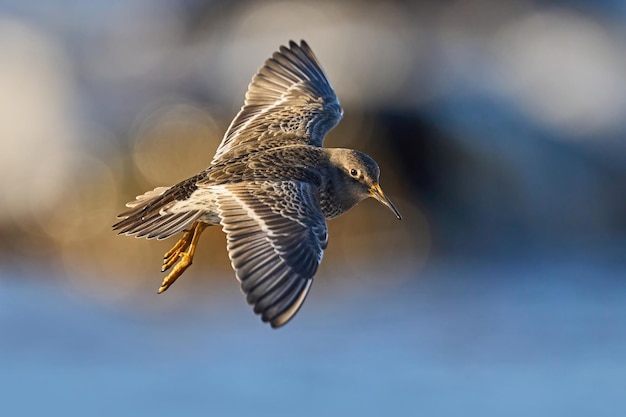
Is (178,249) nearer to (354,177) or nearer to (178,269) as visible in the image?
(178,269)

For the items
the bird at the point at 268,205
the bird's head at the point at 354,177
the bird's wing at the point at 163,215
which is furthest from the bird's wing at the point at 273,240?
the bird's head at the point at 354,177

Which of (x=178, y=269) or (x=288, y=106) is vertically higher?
(x=288, y=106)

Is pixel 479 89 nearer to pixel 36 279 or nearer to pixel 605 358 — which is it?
pixel 605 358

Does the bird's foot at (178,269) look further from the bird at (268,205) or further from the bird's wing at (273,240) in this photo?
the bird's wing at (273,240)

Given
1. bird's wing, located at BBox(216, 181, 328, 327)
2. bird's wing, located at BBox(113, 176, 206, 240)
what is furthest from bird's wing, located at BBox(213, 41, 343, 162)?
bird's wing, located at BBox(216, 181, 328, 327)

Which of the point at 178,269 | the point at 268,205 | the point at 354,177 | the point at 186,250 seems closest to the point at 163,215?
the point at 178,269

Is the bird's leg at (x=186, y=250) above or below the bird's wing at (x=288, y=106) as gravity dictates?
below

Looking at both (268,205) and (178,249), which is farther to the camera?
(178,249)

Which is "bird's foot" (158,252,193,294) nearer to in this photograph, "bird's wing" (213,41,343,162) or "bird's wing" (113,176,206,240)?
"bird's wing" (113,176,206,240)

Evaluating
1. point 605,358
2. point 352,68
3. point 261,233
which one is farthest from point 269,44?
point 261,233
